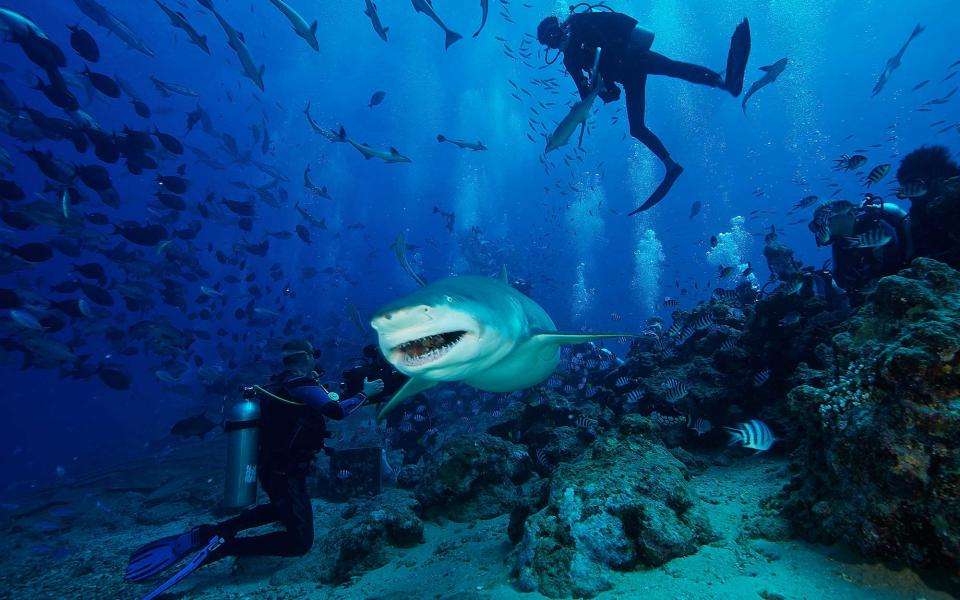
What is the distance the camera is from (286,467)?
534cm

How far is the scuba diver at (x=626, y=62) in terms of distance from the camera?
6.88 metres

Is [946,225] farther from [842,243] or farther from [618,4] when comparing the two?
[618,4]

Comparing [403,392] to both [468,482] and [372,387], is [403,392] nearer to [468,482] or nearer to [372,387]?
[372,387]

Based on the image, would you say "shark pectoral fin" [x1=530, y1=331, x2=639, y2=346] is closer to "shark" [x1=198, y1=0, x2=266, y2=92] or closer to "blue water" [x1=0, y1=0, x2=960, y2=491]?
"shark" [x1=198, y1=0, x2=266, y2=92]

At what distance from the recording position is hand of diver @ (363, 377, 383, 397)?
5191mm

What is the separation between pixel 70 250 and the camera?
529 inches

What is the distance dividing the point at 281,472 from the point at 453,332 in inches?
160

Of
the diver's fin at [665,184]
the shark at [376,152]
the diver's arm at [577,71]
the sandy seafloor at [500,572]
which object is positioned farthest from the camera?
the shark at [376,152]

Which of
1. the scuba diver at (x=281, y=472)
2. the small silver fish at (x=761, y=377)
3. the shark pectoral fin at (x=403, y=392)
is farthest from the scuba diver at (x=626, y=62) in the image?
the scuba diver at (x=281, y=472)

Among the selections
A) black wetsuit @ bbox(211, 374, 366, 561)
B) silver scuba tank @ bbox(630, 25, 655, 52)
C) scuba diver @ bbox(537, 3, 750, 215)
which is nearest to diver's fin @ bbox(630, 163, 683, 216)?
scuba diver @ bbox(537, 3, 750, 215)

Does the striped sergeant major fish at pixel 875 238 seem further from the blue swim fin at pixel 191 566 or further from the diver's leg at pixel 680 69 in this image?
the blue swim fin at pixel 191 566

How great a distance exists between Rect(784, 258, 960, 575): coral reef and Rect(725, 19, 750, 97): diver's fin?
509 cm

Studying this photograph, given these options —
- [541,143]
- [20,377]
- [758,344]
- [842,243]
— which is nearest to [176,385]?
[758,344]

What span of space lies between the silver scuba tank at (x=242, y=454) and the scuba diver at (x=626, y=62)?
6.94 metres
